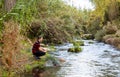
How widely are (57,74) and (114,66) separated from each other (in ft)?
13.7

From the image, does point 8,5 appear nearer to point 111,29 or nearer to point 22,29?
point 22,29

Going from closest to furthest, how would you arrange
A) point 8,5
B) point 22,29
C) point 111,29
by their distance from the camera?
point 8,5 < point 22,29 < point 111,29

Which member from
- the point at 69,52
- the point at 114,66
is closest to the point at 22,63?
the point at 114,66

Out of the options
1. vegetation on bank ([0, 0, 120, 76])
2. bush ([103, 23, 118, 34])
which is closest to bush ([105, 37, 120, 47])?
bush ([103, 23, 118, 34])

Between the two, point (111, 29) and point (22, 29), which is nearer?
point (22, 29)

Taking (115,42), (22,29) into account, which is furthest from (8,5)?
(115,42)

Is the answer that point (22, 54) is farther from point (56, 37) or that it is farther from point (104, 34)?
point (104, 34)

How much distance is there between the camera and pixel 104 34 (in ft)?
126

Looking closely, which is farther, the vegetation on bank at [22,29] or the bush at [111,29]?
the bush at [111,29]

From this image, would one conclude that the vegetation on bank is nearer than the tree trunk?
Yes

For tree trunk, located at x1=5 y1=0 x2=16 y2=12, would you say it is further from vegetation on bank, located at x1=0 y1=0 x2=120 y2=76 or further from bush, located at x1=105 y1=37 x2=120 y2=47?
bush, located at x1=105 y1=37 x2=120 y2=47

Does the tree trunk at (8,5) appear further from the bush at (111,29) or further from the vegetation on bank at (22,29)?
the bush at (111,29)

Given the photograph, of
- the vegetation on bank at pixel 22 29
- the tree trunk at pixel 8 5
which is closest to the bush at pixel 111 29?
the vegetation on bank at pixel 22 29

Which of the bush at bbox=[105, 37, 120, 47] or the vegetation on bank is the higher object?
the vegetation on bank
